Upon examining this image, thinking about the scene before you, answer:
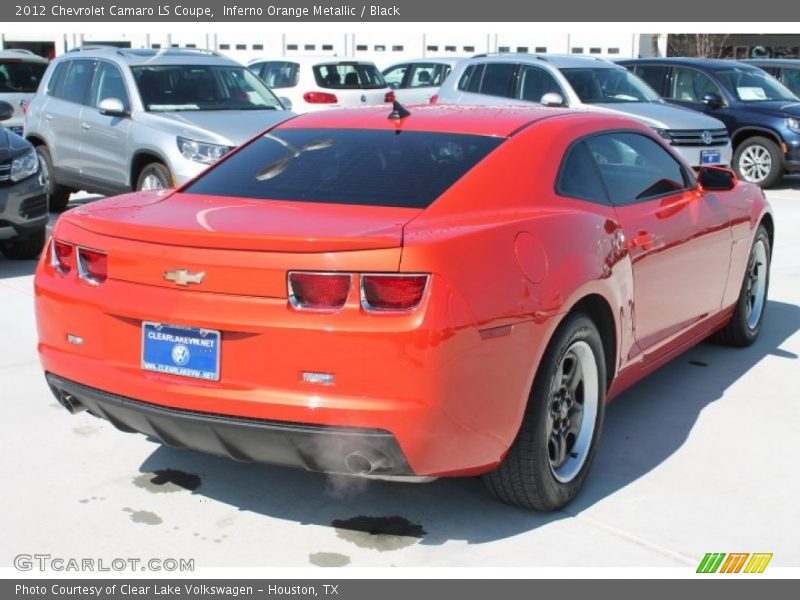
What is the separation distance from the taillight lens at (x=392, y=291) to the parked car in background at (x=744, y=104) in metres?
12.9

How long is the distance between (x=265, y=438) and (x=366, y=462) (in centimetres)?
34

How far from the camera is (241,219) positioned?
384 cm

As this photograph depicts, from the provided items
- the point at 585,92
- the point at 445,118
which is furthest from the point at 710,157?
the point at 445,118

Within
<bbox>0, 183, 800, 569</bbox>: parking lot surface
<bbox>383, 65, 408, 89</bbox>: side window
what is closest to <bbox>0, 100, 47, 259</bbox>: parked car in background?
<bbox>0, 183, 800, 569</bbox>: parking lot surface

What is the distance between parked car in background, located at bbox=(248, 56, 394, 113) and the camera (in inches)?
697

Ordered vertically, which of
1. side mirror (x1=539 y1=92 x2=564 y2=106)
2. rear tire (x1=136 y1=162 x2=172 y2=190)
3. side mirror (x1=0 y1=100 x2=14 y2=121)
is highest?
side mirror (x1=539 y1=92 x2=564 y2=106)

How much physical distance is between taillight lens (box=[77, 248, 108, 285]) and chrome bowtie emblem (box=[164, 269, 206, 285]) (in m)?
0.33

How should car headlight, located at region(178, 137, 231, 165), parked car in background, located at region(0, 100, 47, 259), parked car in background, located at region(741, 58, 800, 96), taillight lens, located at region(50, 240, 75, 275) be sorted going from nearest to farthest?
taillight lens, located at region(50, 240, 75, 275) < parked car in background, located at region(0, 100, 47, 259) < car headlight, located at region(178, 137, 231, 165) < parked car in background, located at region(741, 58, 800, 96)

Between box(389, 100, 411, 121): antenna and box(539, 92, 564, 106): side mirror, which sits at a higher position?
box(389, 100, 411, 121): antenna

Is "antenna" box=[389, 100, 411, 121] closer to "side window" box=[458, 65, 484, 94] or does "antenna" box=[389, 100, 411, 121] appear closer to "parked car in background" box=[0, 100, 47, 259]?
"parked car in background" box=[0, 100, 47, 259]

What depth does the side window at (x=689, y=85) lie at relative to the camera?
15898mm

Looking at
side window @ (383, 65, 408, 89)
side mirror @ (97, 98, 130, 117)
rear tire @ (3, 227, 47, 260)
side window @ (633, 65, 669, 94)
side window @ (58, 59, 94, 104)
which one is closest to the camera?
rear tire @ (3, 227, 47, 260)

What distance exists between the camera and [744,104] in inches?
612

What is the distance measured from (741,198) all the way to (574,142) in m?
1.88
